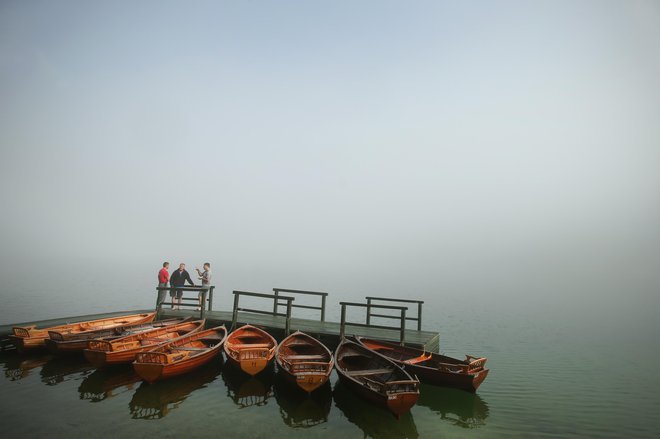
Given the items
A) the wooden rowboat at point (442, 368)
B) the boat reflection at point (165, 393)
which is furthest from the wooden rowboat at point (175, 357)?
the wooden rowboat at point (442, 368)

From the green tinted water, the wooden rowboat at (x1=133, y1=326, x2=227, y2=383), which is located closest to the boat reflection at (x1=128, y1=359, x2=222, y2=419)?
the green tinted water

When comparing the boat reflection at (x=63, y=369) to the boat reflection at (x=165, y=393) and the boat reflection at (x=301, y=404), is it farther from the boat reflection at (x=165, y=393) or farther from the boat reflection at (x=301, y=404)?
the boat reflection at (x=301, y=404)

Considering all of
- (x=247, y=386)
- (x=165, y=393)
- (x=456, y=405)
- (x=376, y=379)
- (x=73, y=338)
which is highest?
(x=73, y=338)

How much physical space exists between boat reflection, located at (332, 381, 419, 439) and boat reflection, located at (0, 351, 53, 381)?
9747 millimetres

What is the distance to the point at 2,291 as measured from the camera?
37.8m

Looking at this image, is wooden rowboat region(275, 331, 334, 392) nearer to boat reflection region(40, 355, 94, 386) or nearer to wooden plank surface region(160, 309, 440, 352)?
wooden plank surface region(160, 309, 440, 352)

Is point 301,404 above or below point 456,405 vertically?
above

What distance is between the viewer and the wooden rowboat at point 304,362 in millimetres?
9930

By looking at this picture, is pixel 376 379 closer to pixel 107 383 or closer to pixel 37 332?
pixel 107 383

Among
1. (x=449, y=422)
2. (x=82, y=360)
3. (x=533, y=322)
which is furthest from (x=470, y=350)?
(x=82, y=360)

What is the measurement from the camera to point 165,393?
33.7ft

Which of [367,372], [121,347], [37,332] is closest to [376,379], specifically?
[367,372]

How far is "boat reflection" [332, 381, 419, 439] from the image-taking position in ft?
28.7

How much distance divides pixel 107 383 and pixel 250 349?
426 cm
